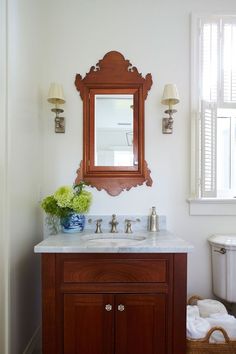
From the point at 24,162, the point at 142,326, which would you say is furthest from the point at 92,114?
the point at 142,326

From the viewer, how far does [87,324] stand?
4.08 feet

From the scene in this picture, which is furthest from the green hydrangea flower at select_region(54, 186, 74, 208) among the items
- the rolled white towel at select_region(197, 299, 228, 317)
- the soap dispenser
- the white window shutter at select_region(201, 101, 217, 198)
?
the rolled white towel at select_region(197, 299, 228, 317)

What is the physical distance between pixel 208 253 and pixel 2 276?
1369 mm

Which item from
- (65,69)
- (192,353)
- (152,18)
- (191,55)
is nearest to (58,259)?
(192,353)

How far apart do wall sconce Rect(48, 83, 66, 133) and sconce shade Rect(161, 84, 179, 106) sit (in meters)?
0.71

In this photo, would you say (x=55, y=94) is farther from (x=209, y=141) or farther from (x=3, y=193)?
(x=209, y=141)

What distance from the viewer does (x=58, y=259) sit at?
1246 mm

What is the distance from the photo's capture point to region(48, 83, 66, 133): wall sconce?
1.66m

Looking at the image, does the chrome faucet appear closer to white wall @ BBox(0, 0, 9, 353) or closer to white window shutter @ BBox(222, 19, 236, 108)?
white wall @ BBox(0, 0, 9, 353)

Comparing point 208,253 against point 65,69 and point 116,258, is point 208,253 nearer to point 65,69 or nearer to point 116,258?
point 116,258

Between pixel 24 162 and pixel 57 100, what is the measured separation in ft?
1.71

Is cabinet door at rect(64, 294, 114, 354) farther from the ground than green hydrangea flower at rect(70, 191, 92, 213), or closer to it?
closer to it

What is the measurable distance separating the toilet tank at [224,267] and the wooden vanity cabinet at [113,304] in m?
0.51

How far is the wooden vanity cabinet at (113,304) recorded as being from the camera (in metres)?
1.24
